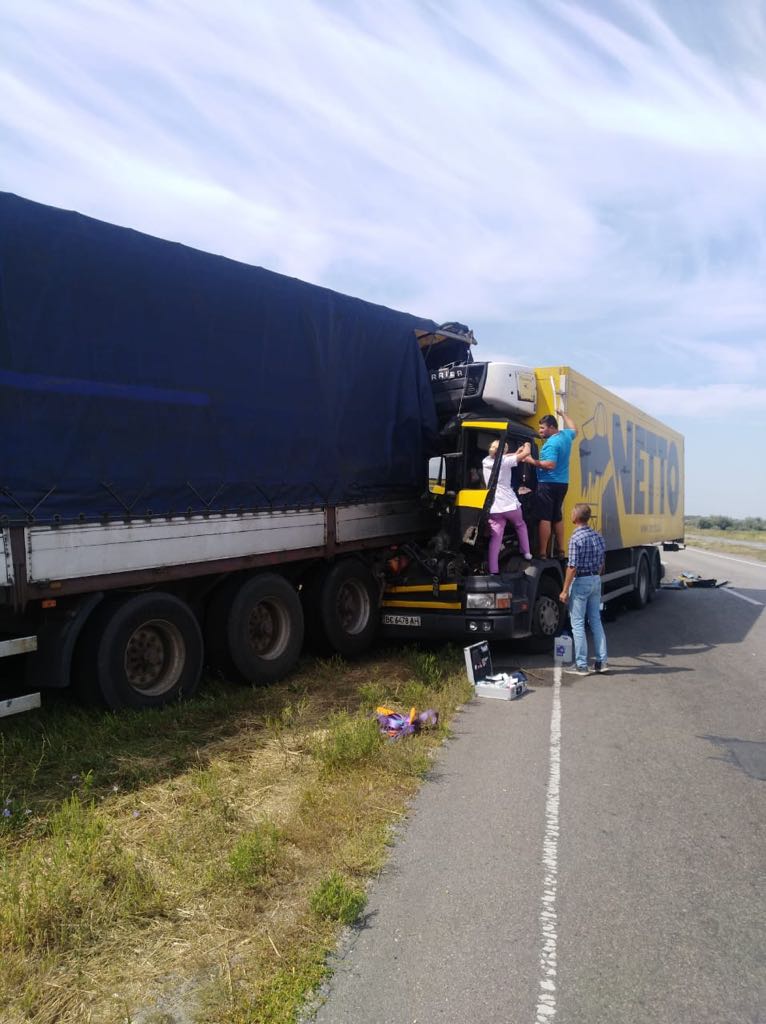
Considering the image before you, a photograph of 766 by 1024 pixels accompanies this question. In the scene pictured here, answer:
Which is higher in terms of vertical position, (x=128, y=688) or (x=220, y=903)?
(x=128, y=688)

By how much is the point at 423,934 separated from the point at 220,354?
208 inches

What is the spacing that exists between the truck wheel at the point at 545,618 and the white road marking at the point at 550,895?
11.0 ft

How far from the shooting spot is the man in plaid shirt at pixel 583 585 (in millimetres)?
8742

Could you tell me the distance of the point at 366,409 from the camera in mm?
9133

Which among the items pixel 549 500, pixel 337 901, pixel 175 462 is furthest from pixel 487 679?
pixel 337 901

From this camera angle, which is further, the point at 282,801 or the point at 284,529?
the point at 284,529

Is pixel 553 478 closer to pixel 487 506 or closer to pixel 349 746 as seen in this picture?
pixel 487 506

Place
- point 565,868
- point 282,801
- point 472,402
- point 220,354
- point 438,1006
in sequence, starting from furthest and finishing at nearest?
point 472,402
point 220,354
point 282,801
point 565,868
point 438,1006

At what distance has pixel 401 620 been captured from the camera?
9.27 metres

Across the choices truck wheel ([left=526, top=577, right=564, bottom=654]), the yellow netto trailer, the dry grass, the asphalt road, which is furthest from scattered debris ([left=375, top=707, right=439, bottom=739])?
the dry grass

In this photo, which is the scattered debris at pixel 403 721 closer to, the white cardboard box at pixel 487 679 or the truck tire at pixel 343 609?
the white cardboard box at pixel 487 679

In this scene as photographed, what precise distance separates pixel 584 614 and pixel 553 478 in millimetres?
1974

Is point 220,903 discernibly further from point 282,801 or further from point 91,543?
point 91,543

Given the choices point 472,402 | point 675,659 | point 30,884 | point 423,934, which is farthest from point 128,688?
point 675,659
